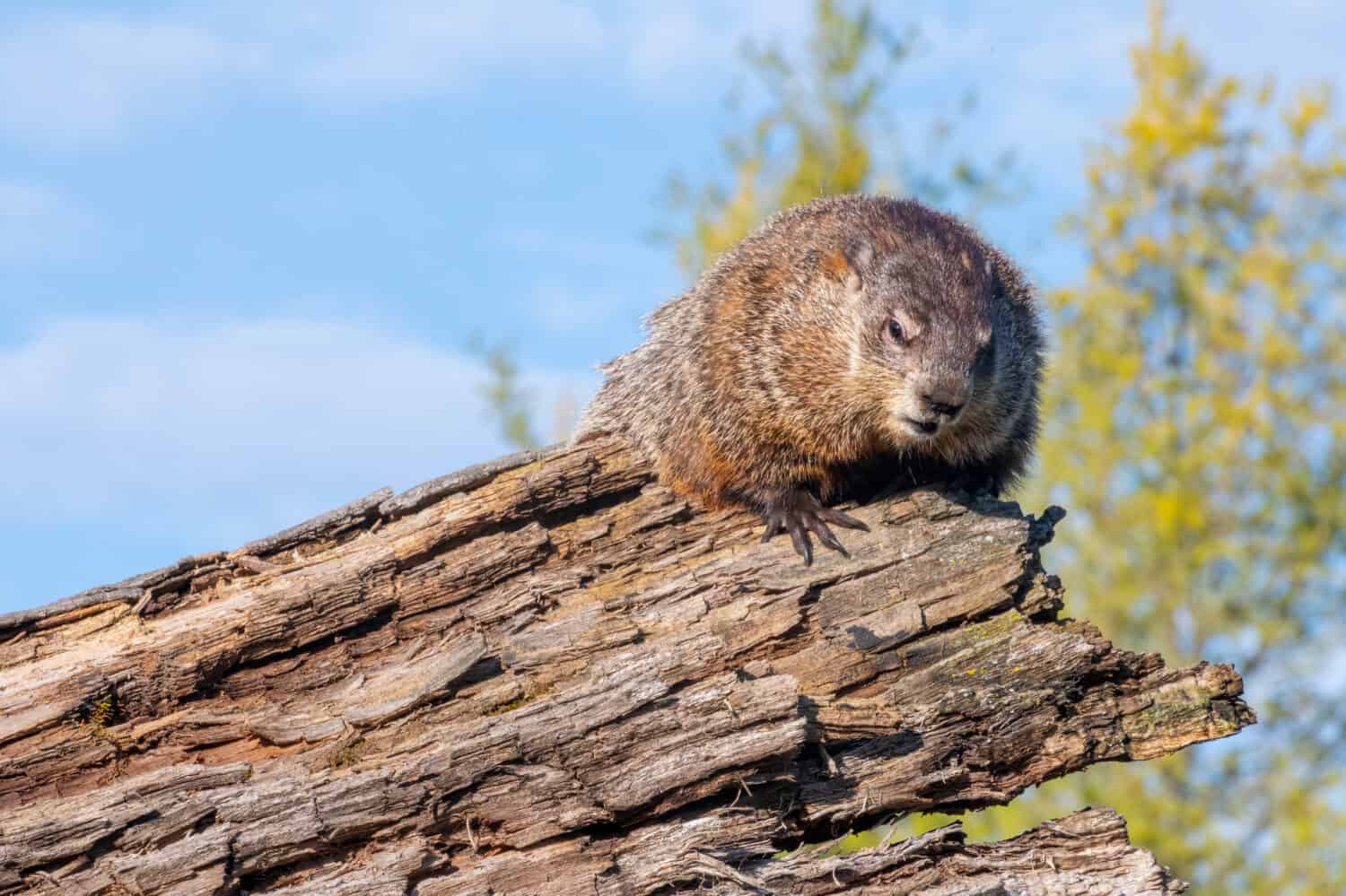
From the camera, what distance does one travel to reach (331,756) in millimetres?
6664

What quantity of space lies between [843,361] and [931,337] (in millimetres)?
611

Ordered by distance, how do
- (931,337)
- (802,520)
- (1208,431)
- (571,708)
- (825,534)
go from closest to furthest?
(571,708) → (931,337) → (825,534) → (802,520) → (1208,431)

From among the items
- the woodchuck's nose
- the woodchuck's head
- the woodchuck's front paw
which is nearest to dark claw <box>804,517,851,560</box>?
the woodchuck's front paw

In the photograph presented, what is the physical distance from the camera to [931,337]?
694 cm

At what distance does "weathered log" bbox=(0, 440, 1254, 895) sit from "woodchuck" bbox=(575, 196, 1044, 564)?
1.03ft

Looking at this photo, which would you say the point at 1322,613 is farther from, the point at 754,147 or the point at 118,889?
the point at 118,889

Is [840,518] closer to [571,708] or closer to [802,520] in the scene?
[802,520]

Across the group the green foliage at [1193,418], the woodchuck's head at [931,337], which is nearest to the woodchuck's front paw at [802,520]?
the woodchuck's head at [931,337]

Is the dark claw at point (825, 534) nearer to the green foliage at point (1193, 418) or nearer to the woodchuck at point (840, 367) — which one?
the woodchuck at point (840, 367)

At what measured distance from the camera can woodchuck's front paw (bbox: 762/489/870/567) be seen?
712 centimetres

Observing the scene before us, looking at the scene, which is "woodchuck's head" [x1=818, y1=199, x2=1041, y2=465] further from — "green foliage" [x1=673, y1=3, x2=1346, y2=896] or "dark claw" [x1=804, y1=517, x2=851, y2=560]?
"green foliage" [x1=673, y1=3, x2=1346, y2=896]

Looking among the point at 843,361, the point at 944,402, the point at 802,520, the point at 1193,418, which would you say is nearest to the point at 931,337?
the point at 944,402

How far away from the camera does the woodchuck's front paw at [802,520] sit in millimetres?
7121

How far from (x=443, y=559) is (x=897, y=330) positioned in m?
3.08
